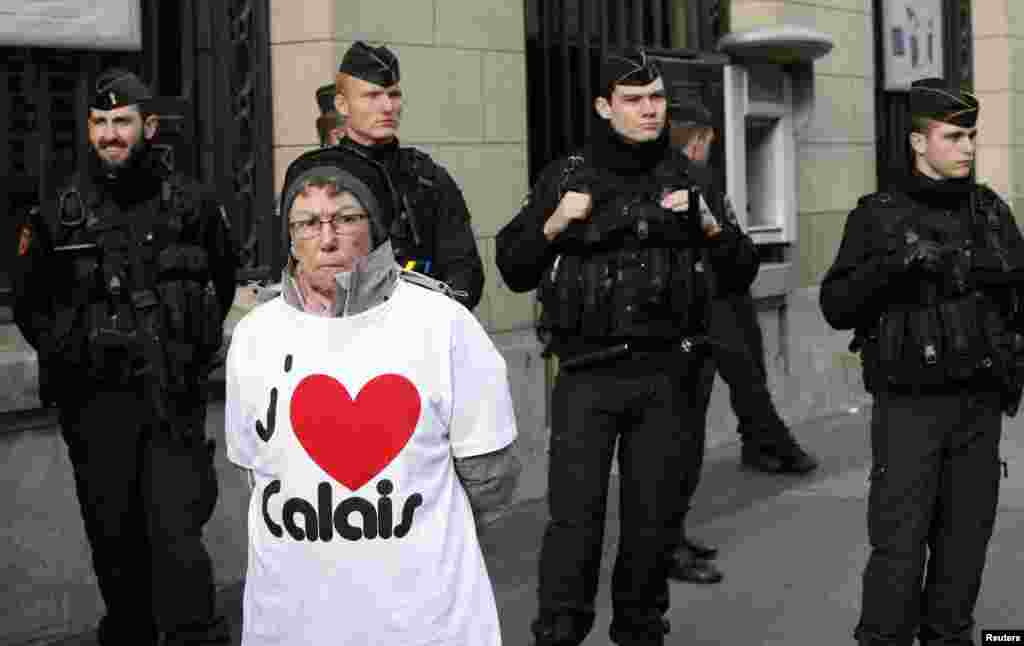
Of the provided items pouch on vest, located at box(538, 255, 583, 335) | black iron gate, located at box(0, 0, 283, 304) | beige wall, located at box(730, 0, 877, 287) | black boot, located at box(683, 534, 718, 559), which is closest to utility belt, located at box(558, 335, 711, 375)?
pouch on vest, located at box(538, 255, 583, 335)

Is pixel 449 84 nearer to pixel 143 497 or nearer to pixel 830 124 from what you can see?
pixel 143 497

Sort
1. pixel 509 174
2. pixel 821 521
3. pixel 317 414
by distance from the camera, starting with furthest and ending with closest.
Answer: pixel 509 174
pixel 821 521
pixel 317 414

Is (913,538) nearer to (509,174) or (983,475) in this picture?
(983,475)

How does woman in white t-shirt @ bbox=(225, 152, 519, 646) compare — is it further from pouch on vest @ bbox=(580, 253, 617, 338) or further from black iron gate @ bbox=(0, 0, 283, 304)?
black iron gate @ bbox=(0, 0, 283, 304)

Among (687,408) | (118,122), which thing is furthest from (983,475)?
(118,122)

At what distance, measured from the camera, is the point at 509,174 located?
9.31m

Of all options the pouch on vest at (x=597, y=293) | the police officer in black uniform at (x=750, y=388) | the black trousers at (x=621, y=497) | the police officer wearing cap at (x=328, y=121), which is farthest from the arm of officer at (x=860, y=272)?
the police officer in black uniform at (x=750, y=388)

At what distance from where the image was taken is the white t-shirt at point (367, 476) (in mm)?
3607

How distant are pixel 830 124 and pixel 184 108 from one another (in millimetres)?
5797

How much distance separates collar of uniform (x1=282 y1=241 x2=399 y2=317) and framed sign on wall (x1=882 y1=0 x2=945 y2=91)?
10.2m

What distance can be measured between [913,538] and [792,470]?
4242 mm

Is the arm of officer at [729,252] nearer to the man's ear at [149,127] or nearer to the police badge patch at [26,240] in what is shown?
the man's ear at [149,127]

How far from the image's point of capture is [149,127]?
595 centimetres

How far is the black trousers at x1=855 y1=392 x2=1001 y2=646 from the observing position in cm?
557
